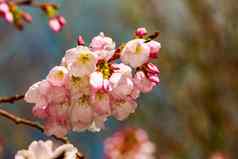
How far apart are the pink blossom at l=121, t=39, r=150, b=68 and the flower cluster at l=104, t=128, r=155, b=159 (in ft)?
6.58

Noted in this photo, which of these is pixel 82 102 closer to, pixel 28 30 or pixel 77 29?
pixel 77 29

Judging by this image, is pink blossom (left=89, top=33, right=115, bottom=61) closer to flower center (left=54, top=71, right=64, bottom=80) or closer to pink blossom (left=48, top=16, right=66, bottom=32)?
flower center (left=54, top=71, right=64, bottom=80)

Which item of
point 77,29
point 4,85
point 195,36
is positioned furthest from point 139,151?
point 4,85

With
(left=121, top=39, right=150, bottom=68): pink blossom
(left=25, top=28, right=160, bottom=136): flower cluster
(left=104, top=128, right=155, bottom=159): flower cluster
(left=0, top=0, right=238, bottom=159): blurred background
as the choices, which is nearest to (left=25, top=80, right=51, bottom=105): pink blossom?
(left=25, top=28, right=160, bottom=136): flower cluster

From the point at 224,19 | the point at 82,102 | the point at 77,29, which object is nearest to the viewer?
the point at 82,102

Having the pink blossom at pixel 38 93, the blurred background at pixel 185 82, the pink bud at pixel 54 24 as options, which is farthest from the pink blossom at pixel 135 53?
the blurred background at pixel 185 82

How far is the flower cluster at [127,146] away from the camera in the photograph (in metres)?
2.99

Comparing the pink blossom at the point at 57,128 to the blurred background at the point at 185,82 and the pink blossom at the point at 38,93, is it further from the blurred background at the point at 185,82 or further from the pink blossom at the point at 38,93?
the blurred background at the point at 185,82

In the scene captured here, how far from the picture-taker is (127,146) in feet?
9.99

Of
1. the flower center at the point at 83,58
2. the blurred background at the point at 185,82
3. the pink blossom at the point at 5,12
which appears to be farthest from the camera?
the blurred background at the point at 185,82

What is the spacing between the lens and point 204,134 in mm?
5391

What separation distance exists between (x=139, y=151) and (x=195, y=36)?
104 inches

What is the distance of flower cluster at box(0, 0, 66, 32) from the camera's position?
1.69m

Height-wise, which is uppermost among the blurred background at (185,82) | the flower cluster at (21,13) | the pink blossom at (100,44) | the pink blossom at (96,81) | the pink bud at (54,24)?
the pink blossom at (100,44)
